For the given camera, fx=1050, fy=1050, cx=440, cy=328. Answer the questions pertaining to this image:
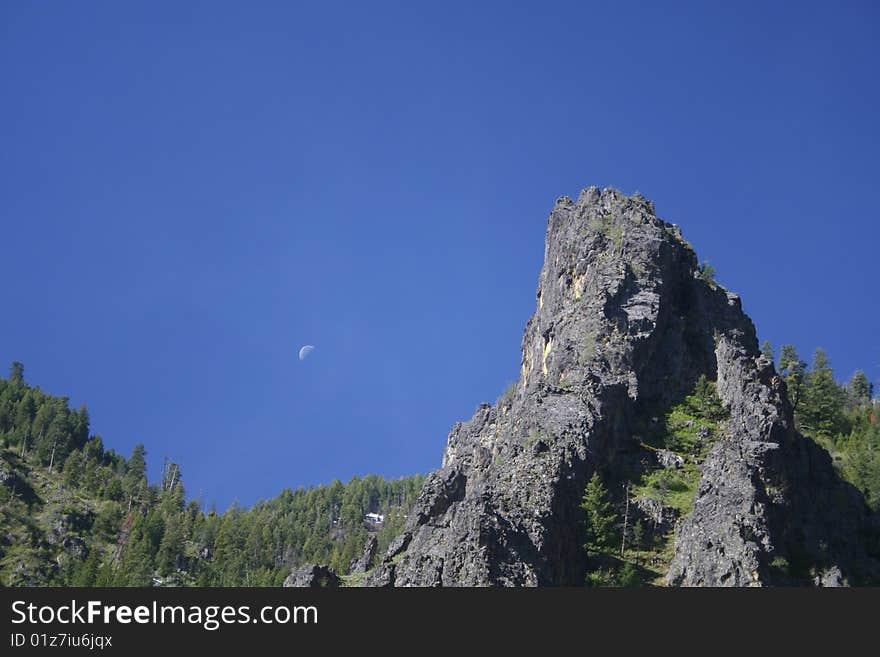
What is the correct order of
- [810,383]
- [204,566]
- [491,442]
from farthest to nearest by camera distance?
[204,566], [810,383], [491,442]

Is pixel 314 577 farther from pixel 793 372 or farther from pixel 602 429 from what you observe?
pixel 793 372

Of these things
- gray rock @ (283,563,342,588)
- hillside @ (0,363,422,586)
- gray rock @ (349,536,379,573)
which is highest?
hillside @ (0,363,422,586)

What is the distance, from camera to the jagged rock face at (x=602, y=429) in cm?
7794

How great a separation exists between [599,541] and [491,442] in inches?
1346

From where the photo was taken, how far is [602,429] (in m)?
94.5

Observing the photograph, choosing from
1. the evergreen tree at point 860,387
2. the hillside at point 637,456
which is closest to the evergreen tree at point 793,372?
the hillside at point 637,456

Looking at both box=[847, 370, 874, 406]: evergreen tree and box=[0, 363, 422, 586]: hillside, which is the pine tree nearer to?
box=[0, 363, 422, 586]: hillside

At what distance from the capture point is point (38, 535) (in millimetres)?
176375

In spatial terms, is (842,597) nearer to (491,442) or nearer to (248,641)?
(248,641)

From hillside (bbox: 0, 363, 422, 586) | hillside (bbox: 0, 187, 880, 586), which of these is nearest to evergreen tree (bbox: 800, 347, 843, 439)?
hillside (bbox: 0, 187, 880, 586)

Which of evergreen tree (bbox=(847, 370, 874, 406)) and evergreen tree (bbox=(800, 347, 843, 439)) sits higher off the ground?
evergreen tree (bbox=(847, 370, 874, 406))

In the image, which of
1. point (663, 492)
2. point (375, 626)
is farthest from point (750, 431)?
point (375, 626)

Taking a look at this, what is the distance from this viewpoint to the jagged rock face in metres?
77.9

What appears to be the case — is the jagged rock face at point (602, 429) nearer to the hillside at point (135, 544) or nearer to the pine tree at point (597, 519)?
the pine tree at point (597, 519)
